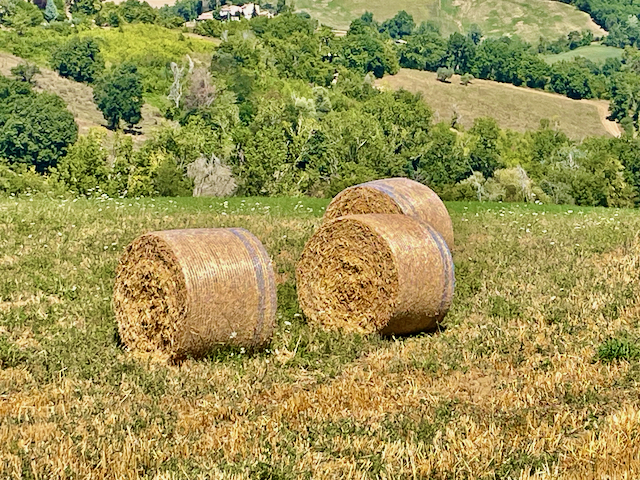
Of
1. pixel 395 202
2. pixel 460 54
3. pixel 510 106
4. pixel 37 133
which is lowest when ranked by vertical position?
pixel 510 106

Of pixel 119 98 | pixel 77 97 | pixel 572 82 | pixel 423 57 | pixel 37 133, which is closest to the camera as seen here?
pixel 37 133

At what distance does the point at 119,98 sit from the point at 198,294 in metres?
122

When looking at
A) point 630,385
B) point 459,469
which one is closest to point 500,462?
point 459,469

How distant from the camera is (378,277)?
12211 mm

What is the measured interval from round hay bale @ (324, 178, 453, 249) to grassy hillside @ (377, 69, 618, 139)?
417 feet

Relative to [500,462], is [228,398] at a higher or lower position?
lower

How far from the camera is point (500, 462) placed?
6672 millimetres

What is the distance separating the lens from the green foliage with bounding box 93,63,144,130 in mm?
125000

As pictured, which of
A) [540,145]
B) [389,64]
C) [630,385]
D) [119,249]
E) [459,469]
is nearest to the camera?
[459,469]

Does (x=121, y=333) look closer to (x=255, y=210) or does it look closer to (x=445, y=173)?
(x=255, y=210)

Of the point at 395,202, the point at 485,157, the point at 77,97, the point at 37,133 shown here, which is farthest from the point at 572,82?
the point at 395,202

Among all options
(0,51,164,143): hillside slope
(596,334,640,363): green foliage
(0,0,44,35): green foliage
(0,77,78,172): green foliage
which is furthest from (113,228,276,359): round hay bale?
(0,0,44,35): green foliage

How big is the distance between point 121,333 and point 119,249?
6.81 meters

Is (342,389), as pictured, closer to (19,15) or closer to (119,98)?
(119,98)
